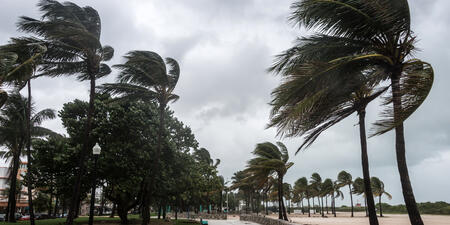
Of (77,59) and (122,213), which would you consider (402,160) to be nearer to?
(77,59)

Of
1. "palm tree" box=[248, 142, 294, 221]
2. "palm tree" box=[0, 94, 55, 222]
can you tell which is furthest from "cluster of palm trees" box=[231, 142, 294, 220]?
"palm tree" box=[0, 94, 55, 222]

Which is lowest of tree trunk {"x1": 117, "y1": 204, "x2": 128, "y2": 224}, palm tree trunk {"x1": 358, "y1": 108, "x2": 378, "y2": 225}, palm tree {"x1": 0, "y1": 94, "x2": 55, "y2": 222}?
tree trunk {"x1": 117, "y1": 204, "x2": 128, "y2": 224}

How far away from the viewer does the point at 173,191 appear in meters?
24.0

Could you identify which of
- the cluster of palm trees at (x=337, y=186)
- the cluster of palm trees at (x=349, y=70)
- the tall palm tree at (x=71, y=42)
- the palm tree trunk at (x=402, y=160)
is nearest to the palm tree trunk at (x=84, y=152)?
the tall palm tree at (x=71, y=42)

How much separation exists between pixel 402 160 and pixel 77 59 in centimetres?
1426

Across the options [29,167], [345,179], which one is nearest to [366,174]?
[29,167]

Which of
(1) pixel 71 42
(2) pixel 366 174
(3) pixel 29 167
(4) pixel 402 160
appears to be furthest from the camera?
(3) pixel 29 167

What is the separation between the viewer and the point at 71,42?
45.6 ft

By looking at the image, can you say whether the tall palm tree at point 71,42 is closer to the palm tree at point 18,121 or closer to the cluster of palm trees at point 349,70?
the cluster of palm trees at point 349,70

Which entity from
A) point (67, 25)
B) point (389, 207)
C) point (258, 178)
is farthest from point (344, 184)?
point (67, 25)

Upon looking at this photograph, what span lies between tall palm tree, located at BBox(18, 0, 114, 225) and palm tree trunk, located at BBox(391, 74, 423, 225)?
11597mm

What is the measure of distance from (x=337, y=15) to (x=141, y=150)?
17.6 meters

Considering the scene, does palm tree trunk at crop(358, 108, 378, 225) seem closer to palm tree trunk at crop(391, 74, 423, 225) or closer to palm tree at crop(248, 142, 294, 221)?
palm tree trunk at crop(391, 74, 423, 225)

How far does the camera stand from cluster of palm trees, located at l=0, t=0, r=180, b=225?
12220 millimetres
